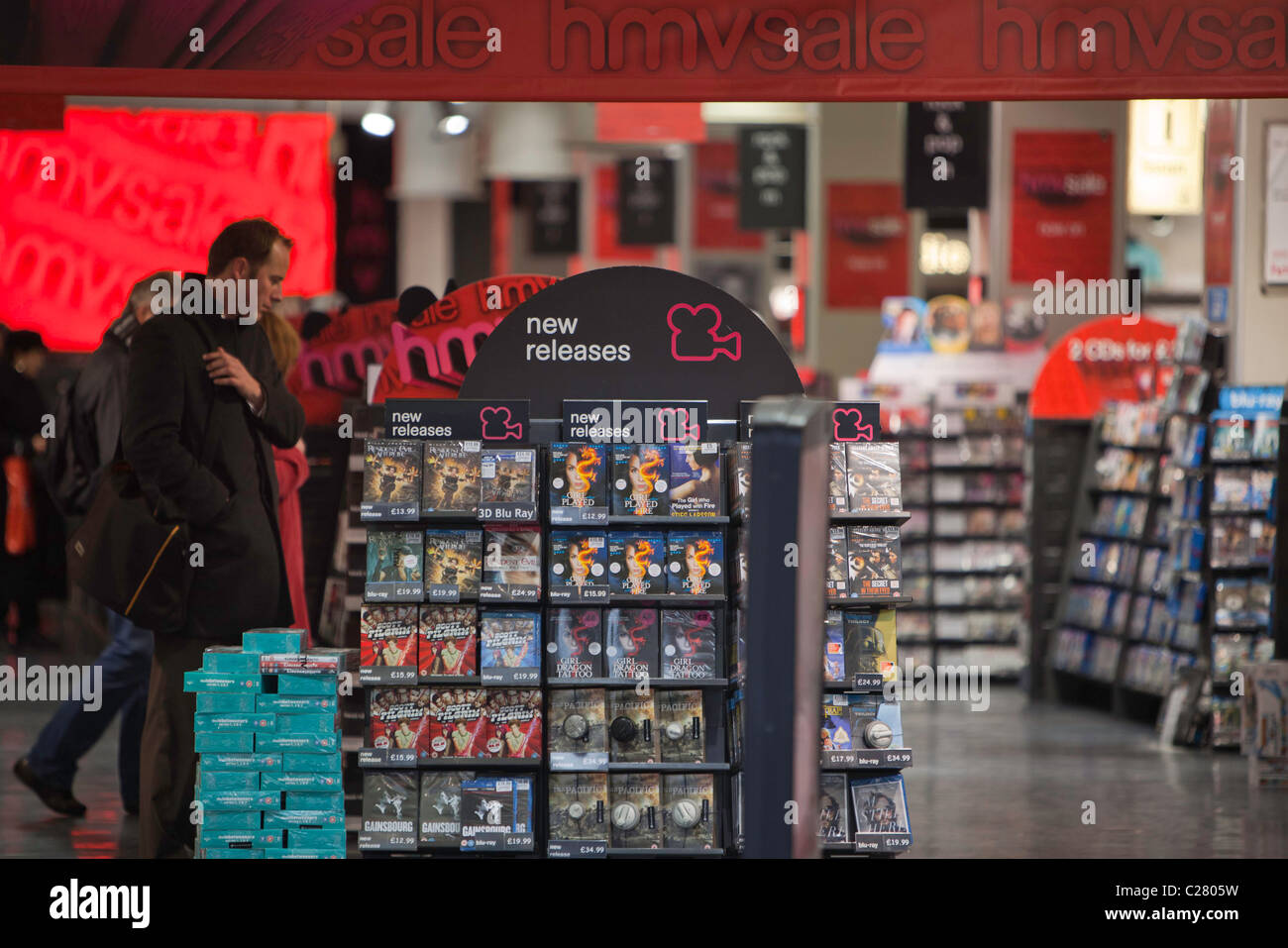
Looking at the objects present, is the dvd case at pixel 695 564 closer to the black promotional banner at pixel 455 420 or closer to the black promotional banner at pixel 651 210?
the black promotional banner at pixel 455 420

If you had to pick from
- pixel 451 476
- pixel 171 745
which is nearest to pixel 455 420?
pixel 451 476

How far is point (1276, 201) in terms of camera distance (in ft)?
36.1

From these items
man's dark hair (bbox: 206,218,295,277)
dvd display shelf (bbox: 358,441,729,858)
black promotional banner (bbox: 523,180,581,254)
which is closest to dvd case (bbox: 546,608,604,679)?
dvd display shelf (bbox: 358,441,729,858)

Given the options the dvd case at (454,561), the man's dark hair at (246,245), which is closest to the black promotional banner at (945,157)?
the man's dark hair at (246,245)

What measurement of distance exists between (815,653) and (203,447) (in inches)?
139

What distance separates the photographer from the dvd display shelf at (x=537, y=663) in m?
5.83

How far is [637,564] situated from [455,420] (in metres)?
0.82

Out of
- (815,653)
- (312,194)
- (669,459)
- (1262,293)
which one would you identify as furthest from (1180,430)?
(815,653)

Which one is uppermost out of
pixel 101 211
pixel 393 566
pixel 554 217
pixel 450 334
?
pixel 554 217

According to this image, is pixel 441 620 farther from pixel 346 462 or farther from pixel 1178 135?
pixel 1178 135

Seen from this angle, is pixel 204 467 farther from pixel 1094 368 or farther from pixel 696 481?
pixel 1094 368

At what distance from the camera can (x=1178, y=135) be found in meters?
14.7

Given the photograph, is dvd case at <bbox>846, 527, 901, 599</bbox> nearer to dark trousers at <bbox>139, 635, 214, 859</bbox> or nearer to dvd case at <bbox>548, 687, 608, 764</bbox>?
dvd case at <bbox>548, 687, 608, 764</bbox>

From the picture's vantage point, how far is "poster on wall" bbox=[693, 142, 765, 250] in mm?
A: 28469
